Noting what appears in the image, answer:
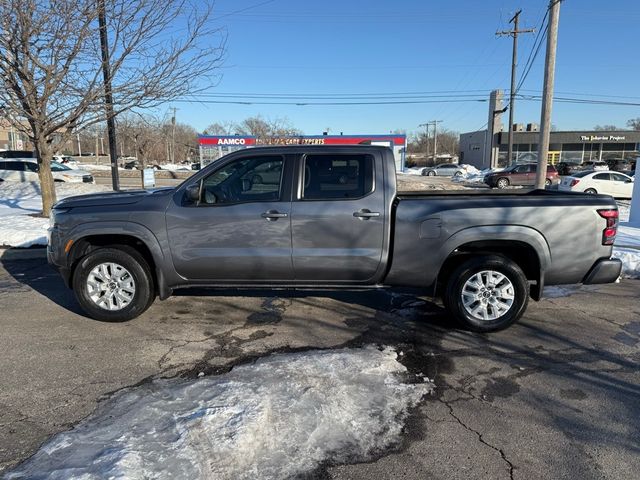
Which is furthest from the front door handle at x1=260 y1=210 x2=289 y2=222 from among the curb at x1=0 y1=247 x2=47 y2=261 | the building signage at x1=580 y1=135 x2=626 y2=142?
the building signage at x1=580 y1=135 x2=626 y2=142

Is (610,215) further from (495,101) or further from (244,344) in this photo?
(495,101)

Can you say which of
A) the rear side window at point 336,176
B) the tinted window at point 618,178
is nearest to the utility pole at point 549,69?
the rear side window at point 336,176

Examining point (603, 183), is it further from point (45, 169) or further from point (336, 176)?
point (45, 169)

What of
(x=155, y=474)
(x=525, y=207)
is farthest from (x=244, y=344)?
(x=525, y=207)

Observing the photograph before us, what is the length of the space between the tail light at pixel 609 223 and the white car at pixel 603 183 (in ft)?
63.5

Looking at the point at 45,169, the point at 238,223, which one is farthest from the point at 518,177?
the point at 238,223

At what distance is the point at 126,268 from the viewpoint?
483cm

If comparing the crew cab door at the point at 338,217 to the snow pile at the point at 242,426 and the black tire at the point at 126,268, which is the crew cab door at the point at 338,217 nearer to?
the snow pile at the point at 242,426

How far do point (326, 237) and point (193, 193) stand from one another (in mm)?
1415

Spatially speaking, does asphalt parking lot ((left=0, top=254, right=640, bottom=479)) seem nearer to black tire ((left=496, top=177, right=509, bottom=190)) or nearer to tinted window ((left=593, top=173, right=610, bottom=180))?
tinted window ((left=593, top=173, right=610, bottom=180))

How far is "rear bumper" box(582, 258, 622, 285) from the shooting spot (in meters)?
4.56

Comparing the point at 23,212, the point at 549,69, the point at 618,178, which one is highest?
the point at 549,69

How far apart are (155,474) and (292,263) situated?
2.58 m

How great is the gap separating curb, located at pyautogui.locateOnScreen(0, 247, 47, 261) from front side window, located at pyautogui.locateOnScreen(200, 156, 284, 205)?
5.05 m
